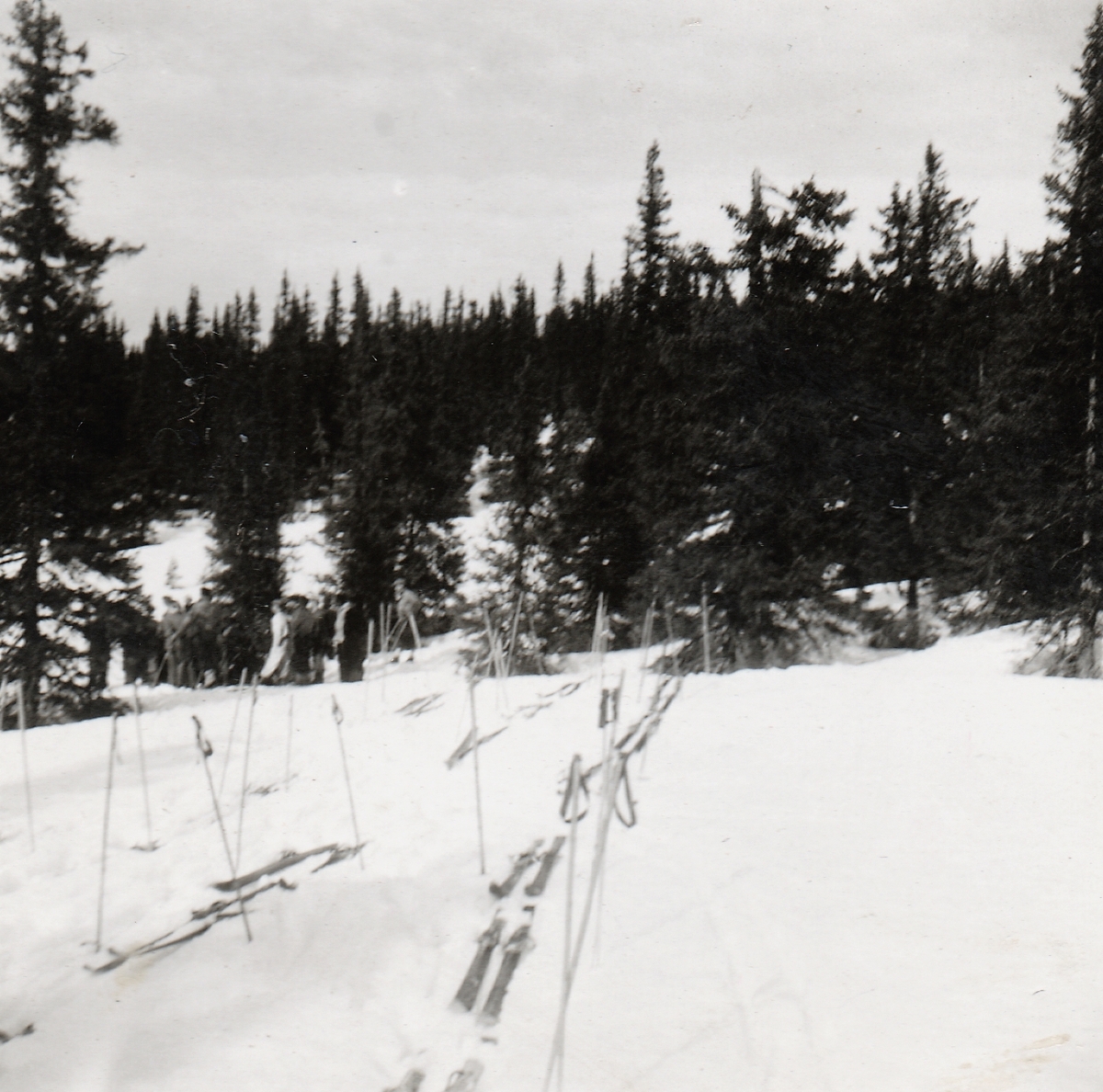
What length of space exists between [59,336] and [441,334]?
50.1 metres

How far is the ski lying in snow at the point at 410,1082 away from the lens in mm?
3332

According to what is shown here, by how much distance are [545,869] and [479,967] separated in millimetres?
1059

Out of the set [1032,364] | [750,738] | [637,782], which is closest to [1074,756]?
[750,738]

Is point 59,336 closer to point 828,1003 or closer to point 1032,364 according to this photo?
point 828,1003

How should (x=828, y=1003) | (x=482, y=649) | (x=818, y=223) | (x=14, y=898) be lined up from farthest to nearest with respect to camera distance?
1. (x=482, y=649)
2. (x=818, y=223)
3. (x=14, y=898)
4. (x=828, y=1003)

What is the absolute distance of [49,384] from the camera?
12.6 m

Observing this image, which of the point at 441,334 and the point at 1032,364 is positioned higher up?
the point at 441,334

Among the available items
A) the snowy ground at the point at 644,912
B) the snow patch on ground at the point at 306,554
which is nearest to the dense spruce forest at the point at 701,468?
the snowy ground at the point at 644,912

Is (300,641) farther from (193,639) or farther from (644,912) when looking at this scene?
(644,912)

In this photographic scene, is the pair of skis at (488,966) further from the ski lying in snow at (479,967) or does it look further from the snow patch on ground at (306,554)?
the snow patch on ground at (306,554)

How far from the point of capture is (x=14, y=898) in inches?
198

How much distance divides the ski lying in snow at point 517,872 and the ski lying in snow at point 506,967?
9.4 inches

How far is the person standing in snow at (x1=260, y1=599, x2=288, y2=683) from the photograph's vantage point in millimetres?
15836

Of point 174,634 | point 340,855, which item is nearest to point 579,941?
point 340,855
